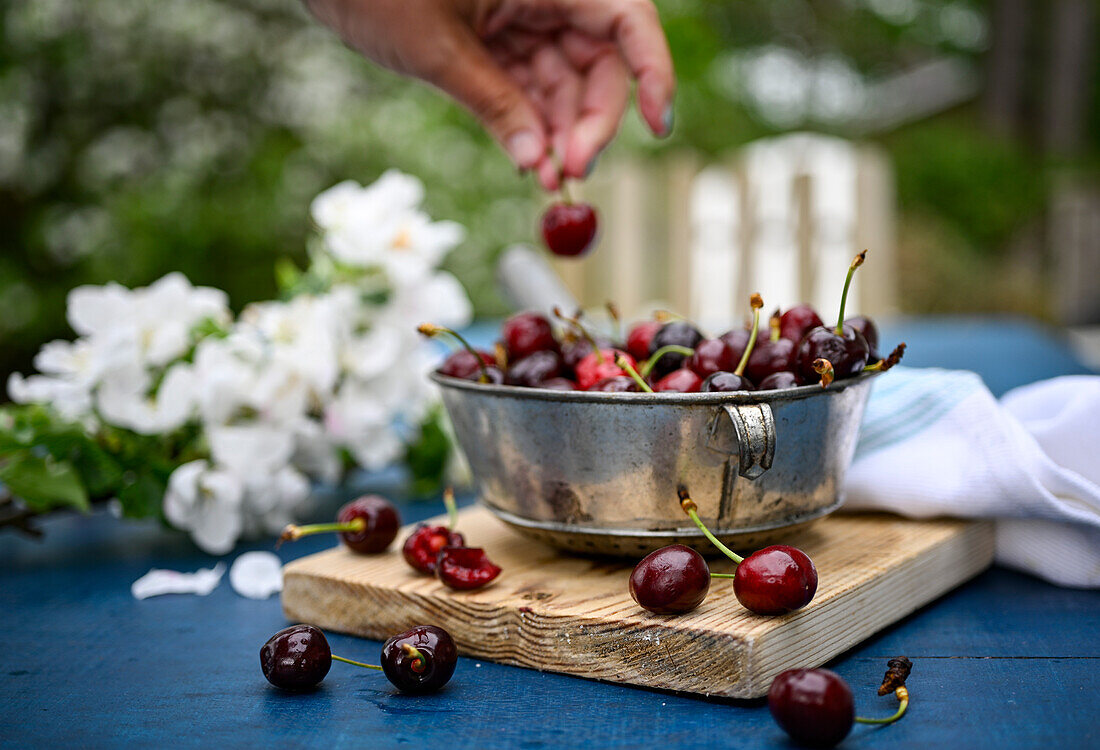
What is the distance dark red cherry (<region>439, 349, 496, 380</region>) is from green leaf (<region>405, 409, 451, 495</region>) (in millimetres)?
423

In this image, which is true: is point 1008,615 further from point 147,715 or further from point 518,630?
point 147,715

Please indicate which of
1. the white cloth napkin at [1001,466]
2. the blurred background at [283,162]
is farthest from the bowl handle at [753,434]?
the blurred background at [283,162]

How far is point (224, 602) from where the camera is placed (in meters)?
1.04

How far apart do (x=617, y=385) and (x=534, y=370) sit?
0.34 ft

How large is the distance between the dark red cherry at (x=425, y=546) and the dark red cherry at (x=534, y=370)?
16 centimetres

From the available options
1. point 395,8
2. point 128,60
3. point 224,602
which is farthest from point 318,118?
point 224,602

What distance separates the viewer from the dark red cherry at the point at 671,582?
0.77 metres

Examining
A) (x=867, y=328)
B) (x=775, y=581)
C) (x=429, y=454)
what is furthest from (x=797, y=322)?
(x=429, y=454)

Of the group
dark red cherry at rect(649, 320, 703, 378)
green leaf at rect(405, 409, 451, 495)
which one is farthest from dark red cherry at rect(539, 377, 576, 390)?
green leaf at rect(405, 409, 451, 495)

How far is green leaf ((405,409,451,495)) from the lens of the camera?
1438 millimetres

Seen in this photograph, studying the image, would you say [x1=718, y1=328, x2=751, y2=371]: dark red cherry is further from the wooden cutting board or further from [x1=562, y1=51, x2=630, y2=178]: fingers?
[x1=562, y1=51, x2=630, y2=178]: fingers

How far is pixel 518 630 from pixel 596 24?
2.61ft

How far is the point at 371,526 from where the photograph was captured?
102 centimetres

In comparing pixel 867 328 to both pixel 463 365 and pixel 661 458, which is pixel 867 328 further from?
pixel 463 365
